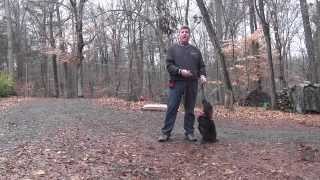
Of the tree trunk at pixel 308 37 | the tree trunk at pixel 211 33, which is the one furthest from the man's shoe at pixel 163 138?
the tree trunk at pixel 308 37

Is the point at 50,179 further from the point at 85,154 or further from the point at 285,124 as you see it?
the point at 285,124

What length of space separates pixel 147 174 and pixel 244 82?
2918 cm

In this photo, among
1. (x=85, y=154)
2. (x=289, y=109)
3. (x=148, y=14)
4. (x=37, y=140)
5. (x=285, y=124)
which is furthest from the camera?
(x=148, y=14)

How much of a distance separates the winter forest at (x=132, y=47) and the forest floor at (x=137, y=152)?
17.0m

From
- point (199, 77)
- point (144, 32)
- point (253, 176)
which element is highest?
point (144, 32)

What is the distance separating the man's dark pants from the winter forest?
18.1 m

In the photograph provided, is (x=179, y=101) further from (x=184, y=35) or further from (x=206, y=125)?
(x=184, y=35)

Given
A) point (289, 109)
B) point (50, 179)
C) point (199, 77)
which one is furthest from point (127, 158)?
point (289, 109)

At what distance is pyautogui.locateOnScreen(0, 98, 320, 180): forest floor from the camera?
6.60 meters

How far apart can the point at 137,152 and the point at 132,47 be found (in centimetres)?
3409

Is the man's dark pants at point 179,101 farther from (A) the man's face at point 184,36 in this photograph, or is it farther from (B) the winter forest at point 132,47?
(B) the winter forest at point 132,47

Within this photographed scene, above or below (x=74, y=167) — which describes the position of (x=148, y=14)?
above

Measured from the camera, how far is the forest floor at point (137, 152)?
6602 millimetres

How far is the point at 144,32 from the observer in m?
43.7
